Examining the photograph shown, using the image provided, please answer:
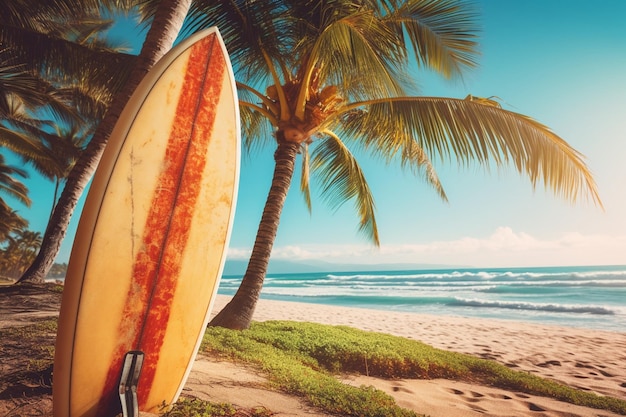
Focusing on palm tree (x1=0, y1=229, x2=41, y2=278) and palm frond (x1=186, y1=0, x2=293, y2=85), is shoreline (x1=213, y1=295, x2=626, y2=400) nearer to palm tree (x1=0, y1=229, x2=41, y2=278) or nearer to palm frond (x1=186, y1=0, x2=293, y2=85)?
palm frond (x1=186, y1=0, x2=293, y2=85)

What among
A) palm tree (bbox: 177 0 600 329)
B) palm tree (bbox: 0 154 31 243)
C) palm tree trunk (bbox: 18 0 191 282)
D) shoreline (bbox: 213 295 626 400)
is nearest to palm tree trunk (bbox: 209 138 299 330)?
palm tree (bbox: 177 0 600 329)

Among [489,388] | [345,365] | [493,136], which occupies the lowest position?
[489,388]

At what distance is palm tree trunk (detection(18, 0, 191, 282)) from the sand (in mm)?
2604

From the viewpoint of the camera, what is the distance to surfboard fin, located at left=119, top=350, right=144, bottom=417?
4.17 ft

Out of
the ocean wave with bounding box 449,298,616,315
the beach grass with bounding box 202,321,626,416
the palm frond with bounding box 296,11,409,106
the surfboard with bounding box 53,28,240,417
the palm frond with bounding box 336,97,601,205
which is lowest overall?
the ocean wave with bounding box 449,298,616,315

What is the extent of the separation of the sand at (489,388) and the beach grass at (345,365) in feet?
0.60

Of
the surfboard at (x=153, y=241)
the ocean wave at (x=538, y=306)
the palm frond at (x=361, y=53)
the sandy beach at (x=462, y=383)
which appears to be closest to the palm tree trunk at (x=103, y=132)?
the sandy beach at (x=462, y=383)

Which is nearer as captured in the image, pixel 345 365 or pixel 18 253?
pixel 345 365

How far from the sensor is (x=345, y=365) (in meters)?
3.25

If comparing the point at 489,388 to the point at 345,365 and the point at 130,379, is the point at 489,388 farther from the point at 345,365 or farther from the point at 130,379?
the point at 130,379

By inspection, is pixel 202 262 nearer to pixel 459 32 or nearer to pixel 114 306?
pixel 114 306

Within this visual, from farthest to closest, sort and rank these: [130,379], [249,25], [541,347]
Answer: [541,347] → [249,25] → [130,379]

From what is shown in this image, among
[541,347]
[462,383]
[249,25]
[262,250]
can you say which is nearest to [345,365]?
[462,383]

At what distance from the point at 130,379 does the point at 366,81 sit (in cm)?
372
